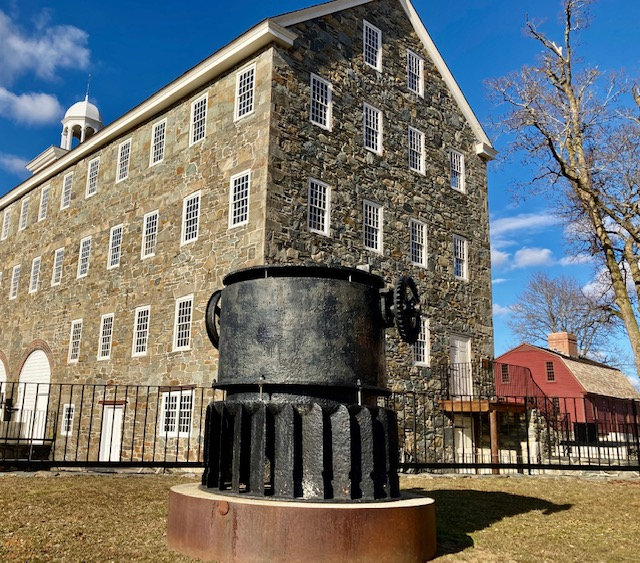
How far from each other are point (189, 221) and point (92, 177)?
7596mm

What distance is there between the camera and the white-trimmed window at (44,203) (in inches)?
1034

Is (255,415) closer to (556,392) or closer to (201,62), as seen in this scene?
(201,62)

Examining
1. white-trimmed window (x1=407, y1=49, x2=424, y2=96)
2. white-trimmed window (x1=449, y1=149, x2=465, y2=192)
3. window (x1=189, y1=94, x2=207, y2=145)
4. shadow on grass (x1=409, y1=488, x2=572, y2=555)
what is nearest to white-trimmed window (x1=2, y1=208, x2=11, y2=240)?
window (x1=189, y1=94, x2=207, y2=145)

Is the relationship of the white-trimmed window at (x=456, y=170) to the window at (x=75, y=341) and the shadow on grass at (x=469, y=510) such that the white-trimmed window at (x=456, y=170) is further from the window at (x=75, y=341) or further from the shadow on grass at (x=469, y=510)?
the window at (x=75, y=341)

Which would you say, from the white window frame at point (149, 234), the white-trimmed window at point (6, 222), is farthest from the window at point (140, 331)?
the white-trimmed window at point (6, 222)

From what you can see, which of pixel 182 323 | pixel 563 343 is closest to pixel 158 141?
pixel 182 323

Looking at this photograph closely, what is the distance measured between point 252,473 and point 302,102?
42.5 ft

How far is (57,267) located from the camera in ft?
79.5

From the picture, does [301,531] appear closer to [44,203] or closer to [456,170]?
[456,170]

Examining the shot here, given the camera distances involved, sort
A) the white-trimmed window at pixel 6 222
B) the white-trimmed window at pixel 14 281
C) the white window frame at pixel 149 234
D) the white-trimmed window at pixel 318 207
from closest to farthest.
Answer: the white-trimmed window at pixel 318 207 → the white window frame at pixel 149 234 → the white-trimmed window at pixel 14 281 → the white-trimmed window at pixel 6 222

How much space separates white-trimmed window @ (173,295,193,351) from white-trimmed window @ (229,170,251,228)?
2.63 metres

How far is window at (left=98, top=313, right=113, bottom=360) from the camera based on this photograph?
1991 centimetres

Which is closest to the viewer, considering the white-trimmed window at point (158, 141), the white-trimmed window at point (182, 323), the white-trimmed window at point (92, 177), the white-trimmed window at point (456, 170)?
the white-trimmed window at point (182, 323)

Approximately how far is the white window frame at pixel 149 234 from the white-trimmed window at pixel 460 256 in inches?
393
